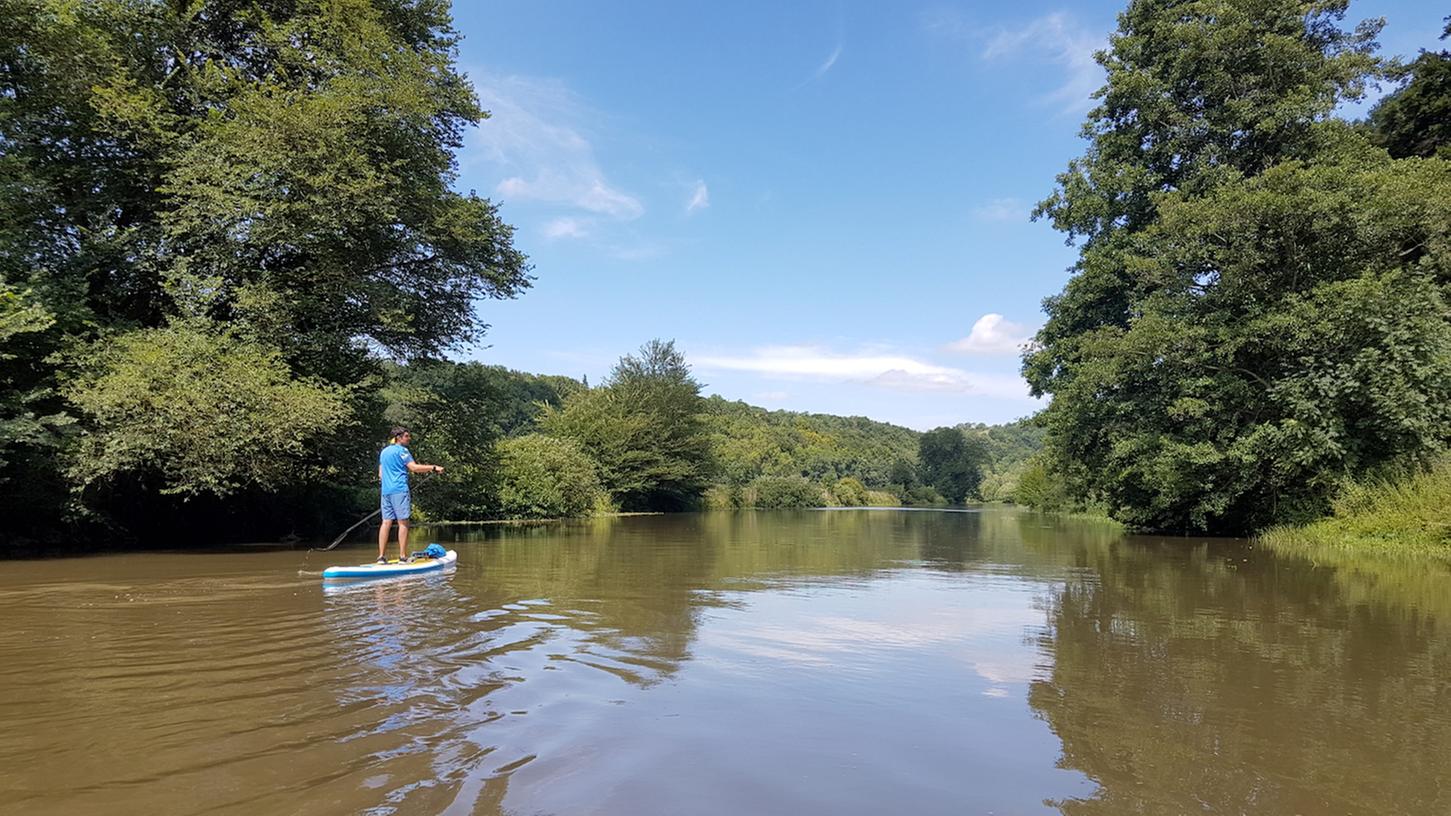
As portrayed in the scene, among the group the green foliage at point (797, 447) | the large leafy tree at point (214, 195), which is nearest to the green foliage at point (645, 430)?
the green foliage at point (797, 447)

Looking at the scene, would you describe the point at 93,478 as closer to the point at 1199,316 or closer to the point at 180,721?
the point at 180,721

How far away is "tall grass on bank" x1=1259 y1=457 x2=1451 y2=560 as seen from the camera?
14.1 metres

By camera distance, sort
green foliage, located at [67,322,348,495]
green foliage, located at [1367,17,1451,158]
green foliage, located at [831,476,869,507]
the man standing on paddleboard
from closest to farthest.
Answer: the man standing on paddleboard
green foliage, located at [67,322,348,495]
green foliage, located at [1367,17,1451,158]
green foliage, located at [831,476,869,507]

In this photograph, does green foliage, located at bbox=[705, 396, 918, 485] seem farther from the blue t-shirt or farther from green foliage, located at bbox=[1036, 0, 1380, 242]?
the blue t-shirt

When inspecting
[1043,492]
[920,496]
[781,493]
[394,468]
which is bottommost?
[920,496]

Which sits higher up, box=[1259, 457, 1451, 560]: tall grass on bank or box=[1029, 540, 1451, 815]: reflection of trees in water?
box=[1259, 457, 1451, 560]: tall grass on bank

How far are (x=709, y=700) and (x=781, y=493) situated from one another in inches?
2491

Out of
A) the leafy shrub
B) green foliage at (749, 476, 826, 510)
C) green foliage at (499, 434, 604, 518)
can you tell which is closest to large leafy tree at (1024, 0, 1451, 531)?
green foliage at (499, 434, 604, 518)

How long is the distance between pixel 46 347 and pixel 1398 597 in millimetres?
21617

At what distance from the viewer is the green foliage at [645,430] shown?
150 ft

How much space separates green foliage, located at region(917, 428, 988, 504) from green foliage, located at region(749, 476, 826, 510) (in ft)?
125

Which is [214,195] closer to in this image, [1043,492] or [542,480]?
[542,480]

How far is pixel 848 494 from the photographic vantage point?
86.1 m

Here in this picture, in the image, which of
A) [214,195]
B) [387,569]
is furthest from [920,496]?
[387,569]
